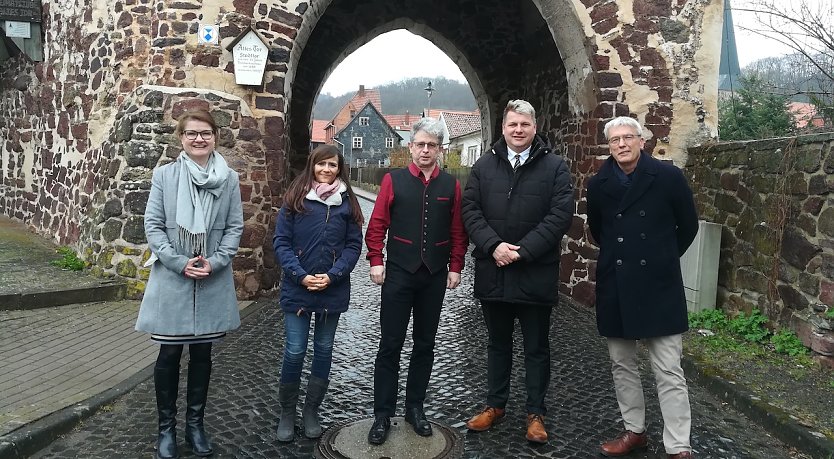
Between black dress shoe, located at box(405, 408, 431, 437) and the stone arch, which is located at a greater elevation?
the stone arch

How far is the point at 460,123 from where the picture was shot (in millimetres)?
45375

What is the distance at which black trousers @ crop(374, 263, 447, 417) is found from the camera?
11.4 ft

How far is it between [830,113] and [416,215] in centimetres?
772

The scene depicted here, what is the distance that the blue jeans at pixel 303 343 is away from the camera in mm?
3514

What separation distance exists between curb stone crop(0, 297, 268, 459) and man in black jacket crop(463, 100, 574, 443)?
2.33 metres

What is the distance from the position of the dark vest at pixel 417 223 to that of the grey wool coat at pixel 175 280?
865 millimetres

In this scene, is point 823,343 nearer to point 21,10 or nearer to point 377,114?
point 21,10

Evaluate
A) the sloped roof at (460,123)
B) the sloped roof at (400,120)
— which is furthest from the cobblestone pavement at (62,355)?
the sloped roof at (400,120)

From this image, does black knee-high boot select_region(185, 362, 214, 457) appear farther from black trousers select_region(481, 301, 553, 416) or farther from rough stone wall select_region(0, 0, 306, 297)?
rough stone wall select_region(0, 0, 306, 297)

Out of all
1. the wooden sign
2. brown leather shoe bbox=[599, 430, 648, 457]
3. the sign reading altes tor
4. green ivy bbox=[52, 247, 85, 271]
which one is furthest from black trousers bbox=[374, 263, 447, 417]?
the sign reading altes tor

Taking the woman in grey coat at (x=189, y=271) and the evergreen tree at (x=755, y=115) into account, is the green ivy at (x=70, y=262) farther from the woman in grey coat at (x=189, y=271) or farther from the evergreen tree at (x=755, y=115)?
the evergreen tree at (x=755, y=115)

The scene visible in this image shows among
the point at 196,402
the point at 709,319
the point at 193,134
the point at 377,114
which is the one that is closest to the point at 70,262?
the point at 196,402

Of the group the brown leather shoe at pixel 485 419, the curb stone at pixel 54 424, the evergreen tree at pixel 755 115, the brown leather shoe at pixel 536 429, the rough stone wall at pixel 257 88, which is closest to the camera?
the curb stone at pixel 54 424

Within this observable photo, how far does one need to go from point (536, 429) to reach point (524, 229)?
3.59 feet
